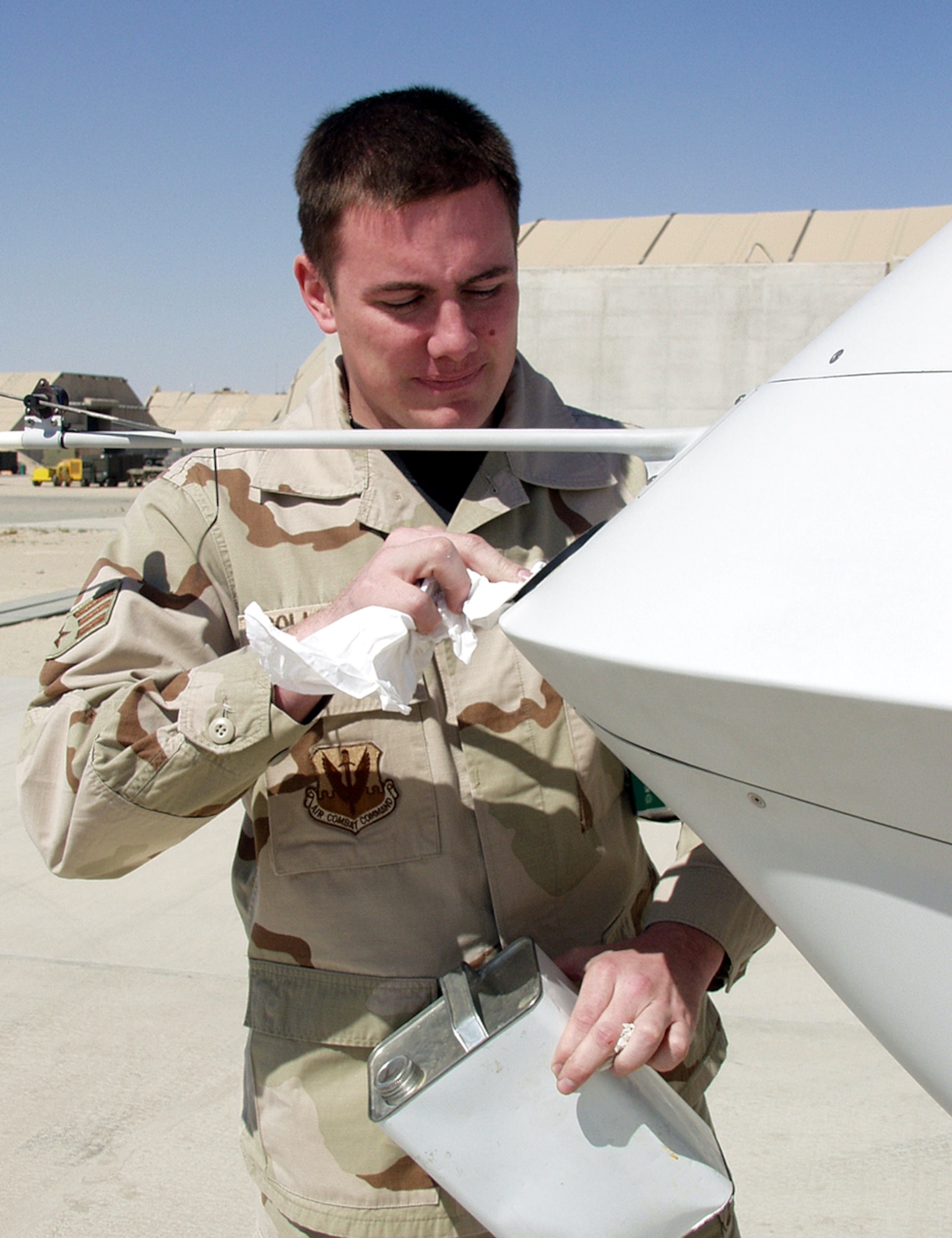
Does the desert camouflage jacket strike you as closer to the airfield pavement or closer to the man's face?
the man's face

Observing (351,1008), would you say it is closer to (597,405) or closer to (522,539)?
(522,539)

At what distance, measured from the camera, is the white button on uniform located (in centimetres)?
104

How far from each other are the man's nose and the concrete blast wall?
11768 millimetres

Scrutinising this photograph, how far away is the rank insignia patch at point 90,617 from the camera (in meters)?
1.16

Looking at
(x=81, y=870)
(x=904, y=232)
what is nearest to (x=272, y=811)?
(x=81, y=870)

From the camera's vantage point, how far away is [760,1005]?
2705 mm

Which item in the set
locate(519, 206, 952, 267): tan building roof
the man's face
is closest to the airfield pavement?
the man's face

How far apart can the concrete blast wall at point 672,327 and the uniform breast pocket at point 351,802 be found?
11.9m

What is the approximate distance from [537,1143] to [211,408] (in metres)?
42.1

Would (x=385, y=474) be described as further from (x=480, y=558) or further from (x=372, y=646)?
(x=372, y=646)

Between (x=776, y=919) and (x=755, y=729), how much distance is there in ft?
0.67

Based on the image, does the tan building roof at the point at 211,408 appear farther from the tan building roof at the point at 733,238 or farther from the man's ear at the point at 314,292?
the man's ear at the point at 314,292

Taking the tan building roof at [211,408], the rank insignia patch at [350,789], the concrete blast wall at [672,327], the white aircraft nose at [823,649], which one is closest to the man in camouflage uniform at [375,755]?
the rank insignia patch at [350,789]

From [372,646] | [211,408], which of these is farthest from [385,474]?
[211,408]
